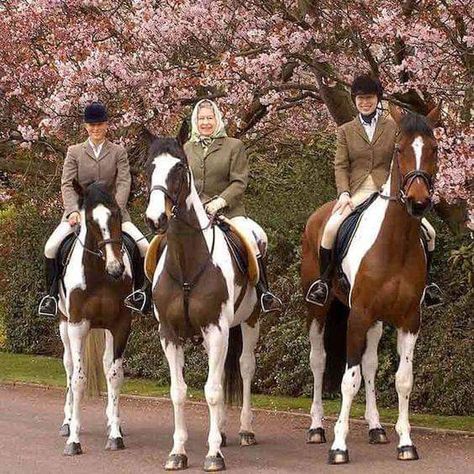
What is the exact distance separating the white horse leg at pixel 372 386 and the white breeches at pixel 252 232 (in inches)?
53.8

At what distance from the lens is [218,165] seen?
37.6ft

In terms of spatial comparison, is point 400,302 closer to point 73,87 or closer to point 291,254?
point 291,254

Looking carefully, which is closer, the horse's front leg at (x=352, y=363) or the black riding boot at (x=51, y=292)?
the horse's front leg at (x=352, y=363)

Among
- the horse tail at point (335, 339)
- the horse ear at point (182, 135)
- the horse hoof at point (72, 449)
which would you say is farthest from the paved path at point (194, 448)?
the horse ear at point (182, 135)

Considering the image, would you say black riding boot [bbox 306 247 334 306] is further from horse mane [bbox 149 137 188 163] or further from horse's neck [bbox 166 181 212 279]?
horse mane [bbox 149 137 188 163]

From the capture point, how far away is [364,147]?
37.6 feet

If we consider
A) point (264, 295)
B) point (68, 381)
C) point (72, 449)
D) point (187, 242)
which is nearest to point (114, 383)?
point (72, 449)

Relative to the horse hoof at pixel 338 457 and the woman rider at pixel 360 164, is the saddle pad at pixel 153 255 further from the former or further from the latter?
the horse hoof at pixel 338 457

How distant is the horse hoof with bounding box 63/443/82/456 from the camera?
1109 centimetres

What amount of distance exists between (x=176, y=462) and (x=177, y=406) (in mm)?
510

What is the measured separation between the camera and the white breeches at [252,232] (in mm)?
11227

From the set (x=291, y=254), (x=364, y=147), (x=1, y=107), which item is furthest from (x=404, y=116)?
(x=1, y=107)

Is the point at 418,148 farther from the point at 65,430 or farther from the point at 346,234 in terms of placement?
the point at 65,430

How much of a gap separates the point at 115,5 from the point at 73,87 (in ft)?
5.95
